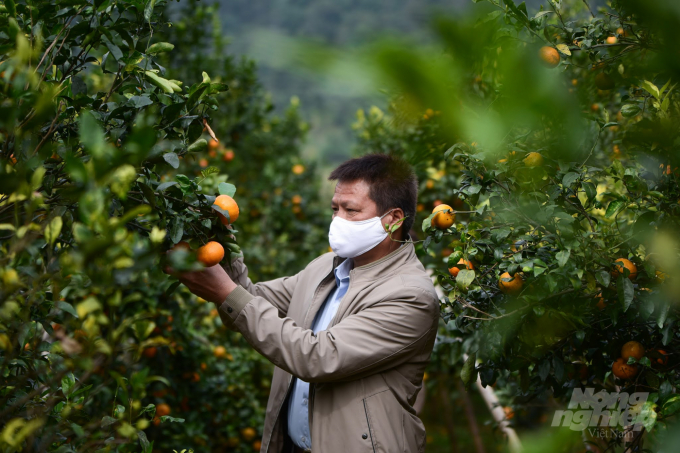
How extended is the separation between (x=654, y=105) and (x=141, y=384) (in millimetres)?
1326

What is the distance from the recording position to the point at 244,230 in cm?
541

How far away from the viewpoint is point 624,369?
1.75 metres

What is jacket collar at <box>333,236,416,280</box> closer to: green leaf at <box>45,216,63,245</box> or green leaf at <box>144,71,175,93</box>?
green leaf at <box>144,71,175,93</box>

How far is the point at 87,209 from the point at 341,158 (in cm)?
39

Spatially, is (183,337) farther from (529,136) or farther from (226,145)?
(529,136)

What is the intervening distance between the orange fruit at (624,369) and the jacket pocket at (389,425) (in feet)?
2.14

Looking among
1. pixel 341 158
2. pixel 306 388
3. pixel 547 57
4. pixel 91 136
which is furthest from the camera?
pixel 306 388

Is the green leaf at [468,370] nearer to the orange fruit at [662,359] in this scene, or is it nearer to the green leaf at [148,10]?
the orange fruit at [662,359]

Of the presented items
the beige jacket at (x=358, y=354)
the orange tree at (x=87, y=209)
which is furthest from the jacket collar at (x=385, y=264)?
the orange tree at (x=87, y=209)

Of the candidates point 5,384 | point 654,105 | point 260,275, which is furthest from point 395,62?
point 260,275

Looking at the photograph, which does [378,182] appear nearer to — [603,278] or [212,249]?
[212,249]

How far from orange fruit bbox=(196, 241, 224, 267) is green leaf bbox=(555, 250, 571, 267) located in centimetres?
87

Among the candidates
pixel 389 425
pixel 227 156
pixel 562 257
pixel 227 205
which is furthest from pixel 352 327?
pixel 227 156

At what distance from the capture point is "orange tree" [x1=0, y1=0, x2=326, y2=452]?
799 millimetres
